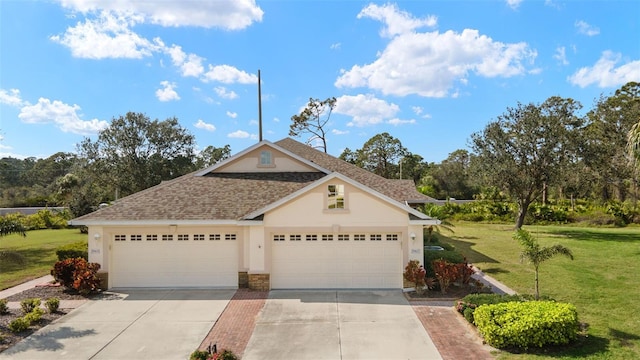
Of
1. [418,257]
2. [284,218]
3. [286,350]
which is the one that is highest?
[284,218]

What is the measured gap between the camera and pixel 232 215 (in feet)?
52.1

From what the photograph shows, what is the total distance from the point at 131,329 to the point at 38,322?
9.54 ft

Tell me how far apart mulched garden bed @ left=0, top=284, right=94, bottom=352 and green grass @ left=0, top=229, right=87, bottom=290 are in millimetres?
2044

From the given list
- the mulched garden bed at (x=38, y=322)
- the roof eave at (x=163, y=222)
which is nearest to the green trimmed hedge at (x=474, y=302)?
the roof eave at (x=163, y=222)

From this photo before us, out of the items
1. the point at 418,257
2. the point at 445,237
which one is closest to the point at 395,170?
the point at 445,237

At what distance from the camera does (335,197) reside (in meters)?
15.6

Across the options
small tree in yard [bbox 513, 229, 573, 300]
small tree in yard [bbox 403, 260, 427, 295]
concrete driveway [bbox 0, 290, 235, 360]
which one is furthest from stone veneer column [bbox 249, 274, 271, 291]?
small tree in yard [bbox 513, 229, 573, 300]

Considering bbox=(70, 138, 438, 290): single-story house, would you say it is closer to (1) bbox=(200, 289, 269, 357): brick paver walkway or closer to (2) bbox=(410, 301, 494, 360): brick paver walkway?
(1) bbox=(200, 289, 269, 357): brick paver walkway

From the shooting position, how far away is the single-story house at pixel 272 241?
1555 cm

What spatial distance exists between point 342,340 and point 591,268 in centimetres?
1422

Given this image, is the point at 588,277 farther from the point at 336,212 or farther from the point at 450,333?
the point at 336,212

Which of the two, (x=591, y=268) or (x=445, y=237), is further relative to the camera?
(x=445, y=237)

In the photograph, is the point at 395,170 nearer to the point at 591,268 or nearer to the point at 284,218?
the point at 591,268

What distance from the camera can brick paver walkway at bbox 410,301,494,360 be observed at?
9930mm
